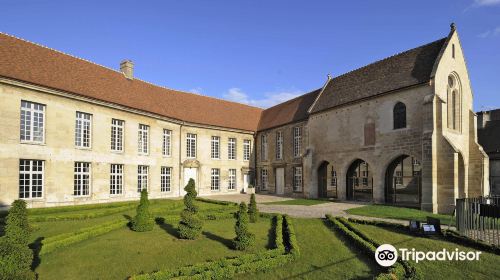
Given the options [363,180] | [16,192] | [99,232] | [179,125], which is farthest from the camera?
[363,180]

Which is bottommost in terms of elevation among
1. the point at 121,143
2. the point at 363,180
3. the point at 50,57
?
the point at 363,180

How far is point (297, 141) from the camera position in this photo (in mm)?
34500

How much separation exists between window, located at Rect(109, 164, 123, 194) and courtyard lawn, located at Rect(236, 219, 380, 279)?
18.0 m

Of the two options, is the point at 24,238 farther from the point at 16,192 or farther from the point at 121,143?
the point at 121,143

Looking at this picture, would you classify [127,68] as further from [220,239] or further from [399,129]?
[399,129]

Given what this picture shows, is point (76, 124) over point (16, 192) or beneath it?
over

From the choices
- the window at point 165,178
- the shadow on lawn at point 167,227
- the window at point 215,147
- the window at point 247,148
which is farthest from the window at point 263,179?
the shadow on lawn at point 167,227

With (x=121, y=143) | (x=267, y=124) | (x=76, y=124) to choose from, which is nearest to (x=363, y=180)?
(x=267, y=124)

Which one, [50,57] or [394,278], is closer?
[394,278]

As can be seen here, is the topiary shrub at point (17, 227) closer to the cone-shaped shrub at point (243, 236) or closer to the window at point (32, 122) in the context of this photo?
the cone-shaped shrub at point (243, 236)

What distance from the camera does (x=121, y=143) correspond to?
2683 cm

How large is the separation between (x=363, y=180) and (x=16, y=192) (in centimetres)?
4570

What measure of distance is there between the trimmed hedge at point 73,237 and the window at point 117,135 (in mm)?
12058

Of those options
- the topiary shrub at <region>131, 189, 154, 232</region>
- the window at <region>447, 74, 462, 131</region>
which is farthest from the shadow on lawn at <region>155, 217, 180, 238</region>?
the window at <region>447, 74, 462, 131</region>
